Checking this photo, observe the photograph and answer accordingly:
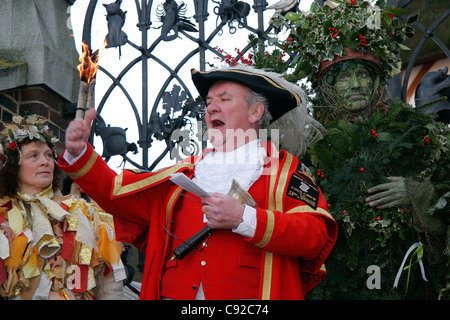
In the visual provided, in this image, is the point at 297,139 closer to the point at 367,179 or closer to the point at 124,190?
the point at 367,179

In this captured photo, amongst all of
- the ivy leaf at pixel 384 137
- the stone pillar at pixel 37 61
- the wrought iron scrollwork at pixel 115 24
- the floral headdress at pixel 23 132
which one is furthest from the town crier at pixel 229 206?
the stone pillar at pixel 37 61

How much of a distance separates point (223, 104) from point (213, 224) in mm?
742

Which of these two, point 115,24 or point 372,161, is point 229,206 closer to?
point 372,161

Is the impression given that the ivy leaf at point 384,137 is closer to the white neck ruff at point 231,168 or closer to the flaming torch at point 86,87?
the white neck ruff at point 231,168

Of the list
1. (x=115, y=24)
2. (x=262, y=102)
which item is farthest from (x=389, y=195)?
(x=115, y=24)

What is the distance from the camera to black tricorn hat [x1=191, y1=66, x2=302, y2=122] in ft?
10.3

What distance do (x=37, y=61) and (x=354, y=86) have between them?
8.71 ft

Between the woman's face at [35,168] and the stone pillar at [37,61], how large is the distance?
74 cm

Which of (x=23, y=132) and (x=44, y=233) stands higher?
(x=23, y=132)

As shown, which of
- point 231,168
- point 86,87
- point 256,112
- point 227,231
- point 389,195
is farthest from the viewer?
point 389,195

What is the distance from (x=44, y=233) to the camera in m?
3.90

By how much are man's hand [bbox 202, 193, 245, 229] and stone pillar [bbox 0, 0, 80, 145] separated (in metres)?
2.76

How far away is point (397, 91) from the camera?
474 cm

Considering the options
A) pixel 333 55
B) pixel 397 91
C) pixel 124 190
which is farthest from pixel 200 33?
pixel 124 190
